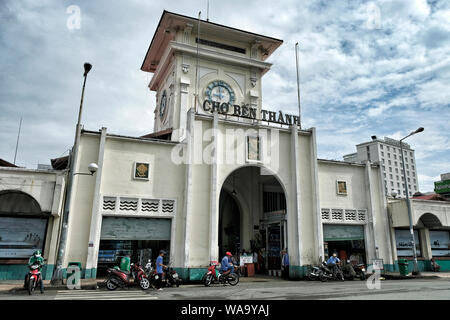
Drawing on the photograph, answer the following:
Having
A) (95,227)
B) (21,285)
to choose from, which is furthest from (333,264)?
(21,285)

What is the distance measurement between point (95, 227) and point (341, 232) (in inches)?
592

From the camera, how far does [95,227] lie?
16.5 m

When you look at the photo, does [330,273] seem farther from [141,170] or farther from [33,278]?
[33,278]

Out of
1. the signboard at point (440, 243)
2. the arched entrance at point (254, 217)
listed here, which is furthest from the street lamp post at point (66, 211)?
the signboard at point (440, 243)

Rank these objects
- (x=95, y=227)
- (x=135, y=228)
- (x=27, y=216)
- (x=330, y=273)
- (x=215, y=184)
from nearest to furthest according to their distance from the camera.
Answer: (x=27, y=216), (x=95, y=227), (x=135, y=228), (x=215, y=184), (x=330, y=273)

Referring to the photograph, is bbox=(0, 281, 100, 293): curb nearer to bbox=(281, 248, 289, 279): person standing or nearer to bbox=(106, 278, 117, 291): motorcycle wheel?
bbox=(106, 278, 117, 291): motorcycle wheel

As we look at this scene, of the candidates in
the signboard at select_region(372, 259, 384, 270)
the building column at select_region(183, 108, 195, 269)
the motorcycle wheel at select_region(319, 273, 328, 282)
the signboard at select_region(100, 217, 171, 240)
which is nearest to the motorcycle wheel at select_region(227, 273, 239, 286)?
the building column at select_region(183, 108, 195, 269)

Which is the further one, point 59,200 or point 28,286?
point 59,200

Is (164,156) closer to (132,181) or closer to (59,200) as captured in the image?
(132,181)

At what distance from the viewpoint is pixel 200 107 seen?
2572 cm

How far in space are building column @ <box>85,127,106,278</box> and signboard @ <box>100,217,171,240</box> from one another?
0.41m
